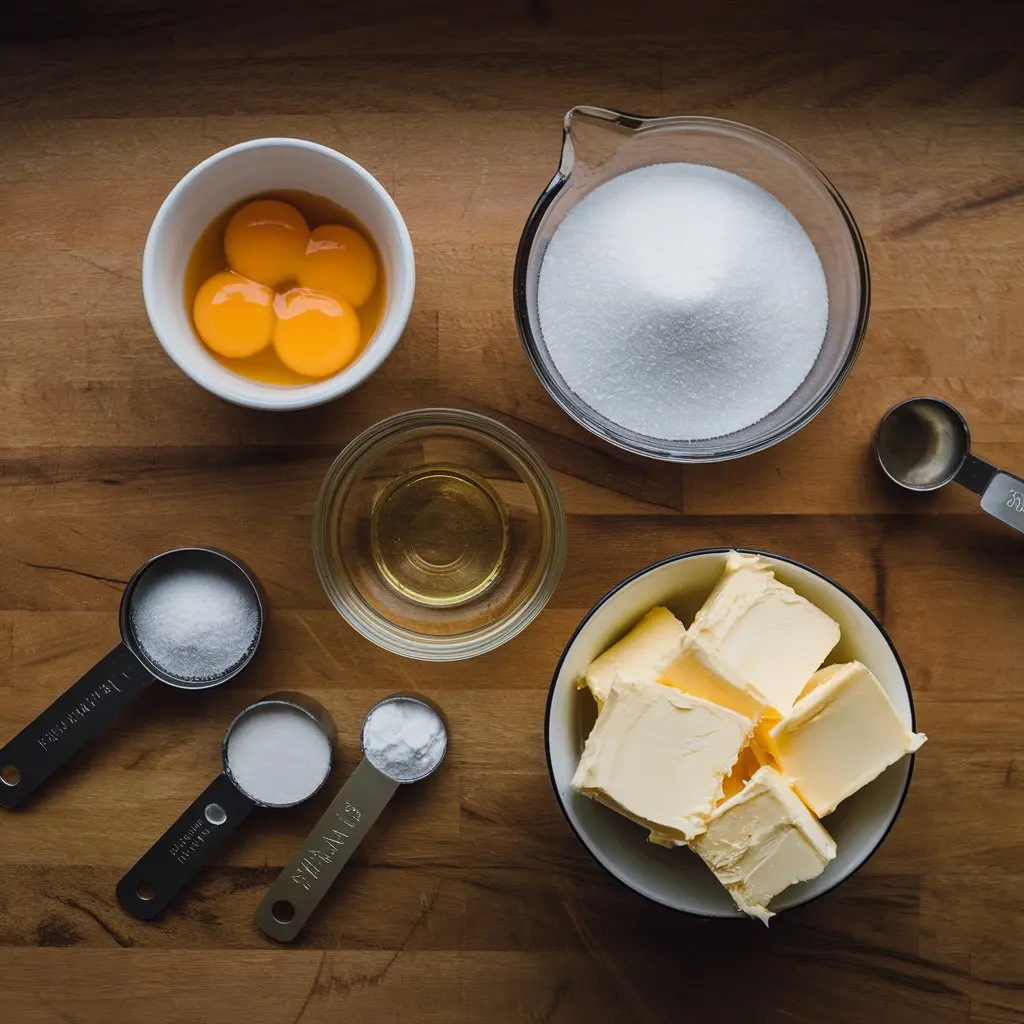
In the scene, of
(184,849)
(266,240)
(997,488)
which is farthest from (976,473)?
(184,849)

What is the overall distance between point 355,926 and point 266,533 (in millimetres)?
484

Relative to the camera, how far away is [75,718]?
41.4 inches

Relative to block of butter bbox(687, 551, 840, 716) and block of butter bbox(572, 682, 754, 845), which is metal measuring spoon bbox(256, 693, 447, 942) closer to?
block of butter bbox(572, 682, 754, 845)

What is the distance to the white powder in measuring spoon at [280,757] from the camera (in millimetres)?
1044

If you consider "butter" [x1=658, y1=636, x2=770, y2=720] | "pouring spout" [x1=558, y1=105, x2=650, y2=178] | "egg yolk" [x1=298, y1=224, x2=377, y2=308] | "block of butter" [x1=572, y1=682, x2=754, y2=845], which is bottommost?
"block of butter" [x1=572, y1=682, x2=754, y2=845]

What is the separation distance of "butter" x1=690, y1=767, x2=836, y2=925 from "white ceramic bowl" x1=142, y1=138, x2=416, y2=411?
1.83ft

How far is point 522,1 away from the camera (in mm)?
1052

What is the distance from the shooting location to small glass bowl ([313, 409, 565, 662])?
1016 mm

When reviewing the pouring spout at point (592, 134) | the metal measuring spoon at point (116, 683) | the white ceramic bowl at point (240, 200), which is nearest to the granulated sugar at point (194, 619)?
the metal measuring spoon at point (116, 683)

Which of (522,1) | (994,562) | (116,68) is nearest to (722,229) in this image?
(522,1)

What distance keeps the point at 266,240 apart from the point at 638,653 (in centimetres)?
60

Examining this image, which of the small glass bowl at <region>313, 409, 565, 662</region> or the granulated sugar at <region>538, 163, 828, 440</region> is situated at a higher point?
the granulated sugar at <region>538, 163, 828, 440</region>

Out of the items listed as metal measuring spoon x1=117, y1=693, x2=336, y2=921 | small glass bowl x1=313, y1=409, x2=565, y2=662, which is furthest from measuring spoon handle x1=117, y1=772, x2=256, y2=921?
small glass bowl x1=313, y1=409, x2=565, y2=662

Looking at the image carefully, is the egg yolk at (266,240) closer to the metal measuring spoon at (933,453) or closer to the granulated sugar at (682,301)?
the granulated sugar at (682,301)
